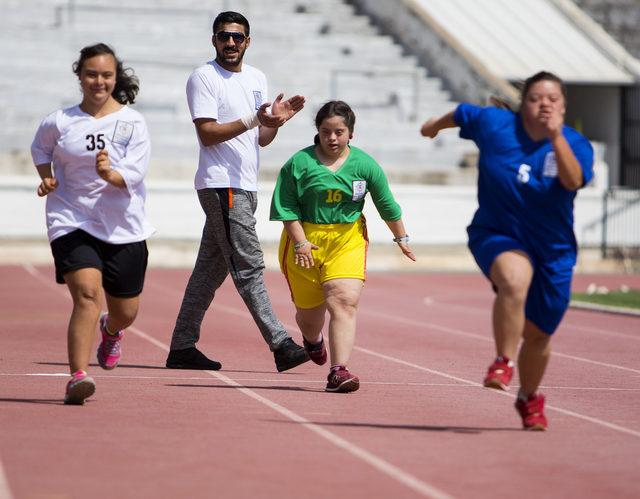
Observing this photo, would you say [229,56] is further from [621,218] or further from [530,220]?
[621,218]

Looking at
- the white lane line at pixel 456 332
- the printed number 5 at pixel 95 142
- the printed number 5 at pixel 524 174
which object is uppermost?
the printed number 5 at pixel 95 142

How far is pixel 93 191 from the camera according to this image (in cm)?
909

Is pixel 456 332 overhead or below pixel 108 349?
below

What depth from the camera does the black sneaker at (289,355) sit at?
35.4ft

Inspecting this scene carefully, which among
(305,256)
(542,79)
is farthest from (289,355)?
(542,79)

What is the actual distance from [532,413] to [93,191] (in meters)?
2.84

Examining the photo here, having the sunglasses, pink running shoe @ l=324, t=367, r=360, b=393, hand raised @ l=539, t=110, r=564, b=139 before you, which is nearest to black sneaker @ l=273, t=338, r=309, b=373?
pink running shoe @ l=324, t=367, r=360, b=393

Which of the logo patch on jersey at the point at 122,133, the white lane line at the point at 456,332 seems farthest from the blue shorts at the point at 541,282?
the white lane line at the point at 456,332

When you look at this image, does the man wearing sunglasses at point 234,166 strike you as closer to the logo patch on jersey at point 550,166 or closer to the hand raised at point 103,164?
the hand raised at point 103,164

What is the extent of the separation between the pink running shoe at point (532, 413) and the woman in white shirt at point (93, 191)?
2462 mm

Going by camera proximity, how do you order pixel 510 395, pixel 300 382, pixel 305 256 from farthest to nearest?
pixel 300 382, pixel 510 395, pixel 305 256

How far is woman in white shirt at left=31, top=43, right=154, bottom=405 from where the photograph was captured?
887 centimetres

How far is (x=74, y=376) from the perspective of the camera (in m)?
8.80

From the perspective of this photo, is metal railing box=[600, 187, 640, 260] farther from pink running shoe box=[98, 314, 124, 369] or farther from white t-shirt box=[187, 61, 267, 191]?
pink running shoe box=[98, 314, 124, 369]
